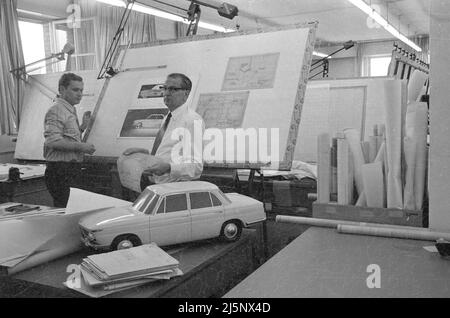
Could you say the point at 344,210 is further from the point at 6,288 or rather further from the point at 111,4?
the point at 111,4

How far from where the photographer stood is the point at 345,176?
0.79 m

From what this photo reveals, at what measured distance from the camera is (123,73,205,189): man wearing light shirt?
97 cm

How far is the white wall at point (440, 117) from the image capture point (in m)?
0.67

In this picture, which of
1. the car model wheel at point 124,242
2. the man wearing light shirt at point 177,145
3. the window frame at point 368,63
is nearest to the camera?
the car model wheel at point 124,242

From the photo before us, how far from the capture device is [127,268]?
57 centimetres

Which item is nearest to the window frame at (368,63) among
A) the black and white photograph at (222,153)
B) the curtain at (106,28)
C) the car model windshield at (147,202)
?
the black and white photograph at (222,153)

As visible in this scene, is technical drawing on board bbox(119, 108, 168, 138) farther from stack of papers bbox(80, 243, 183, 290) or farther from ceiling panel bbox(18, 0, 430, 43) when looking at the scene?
stack of papers bbox(80, 243, 183, 290)

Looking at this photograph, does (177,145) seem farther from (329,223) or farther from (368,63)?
(368,63)

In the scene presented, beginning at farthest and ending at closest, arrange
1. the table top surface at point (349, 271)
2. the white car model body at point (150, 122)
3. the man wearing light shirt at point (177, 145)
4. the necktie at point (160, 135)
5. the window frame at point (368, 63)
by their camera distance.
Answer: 1. the window frame at point (368, 63)
2. the white car model body at point (150, 122)
3. the necktie at point (160, 135)
4. the man wearing light shirt at point (177, 145)
5. the table top surface at point (349, 271)

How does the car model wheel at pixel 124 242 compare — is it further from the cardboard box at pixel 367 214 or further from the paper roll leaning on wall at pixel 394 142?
the paper roll leaning on wall at pixel 394 142

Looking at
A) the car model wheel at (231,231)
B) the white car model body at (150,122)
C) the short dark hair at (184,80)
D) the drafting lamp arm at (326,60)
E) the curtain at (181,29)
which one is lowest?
the car model wheel at (231,231)

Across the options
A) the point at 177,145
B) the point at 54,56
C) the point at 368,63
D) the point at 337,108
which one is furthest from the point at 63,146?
the point at 368,63

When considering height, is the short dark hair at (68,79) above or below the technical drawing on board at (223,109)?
above
